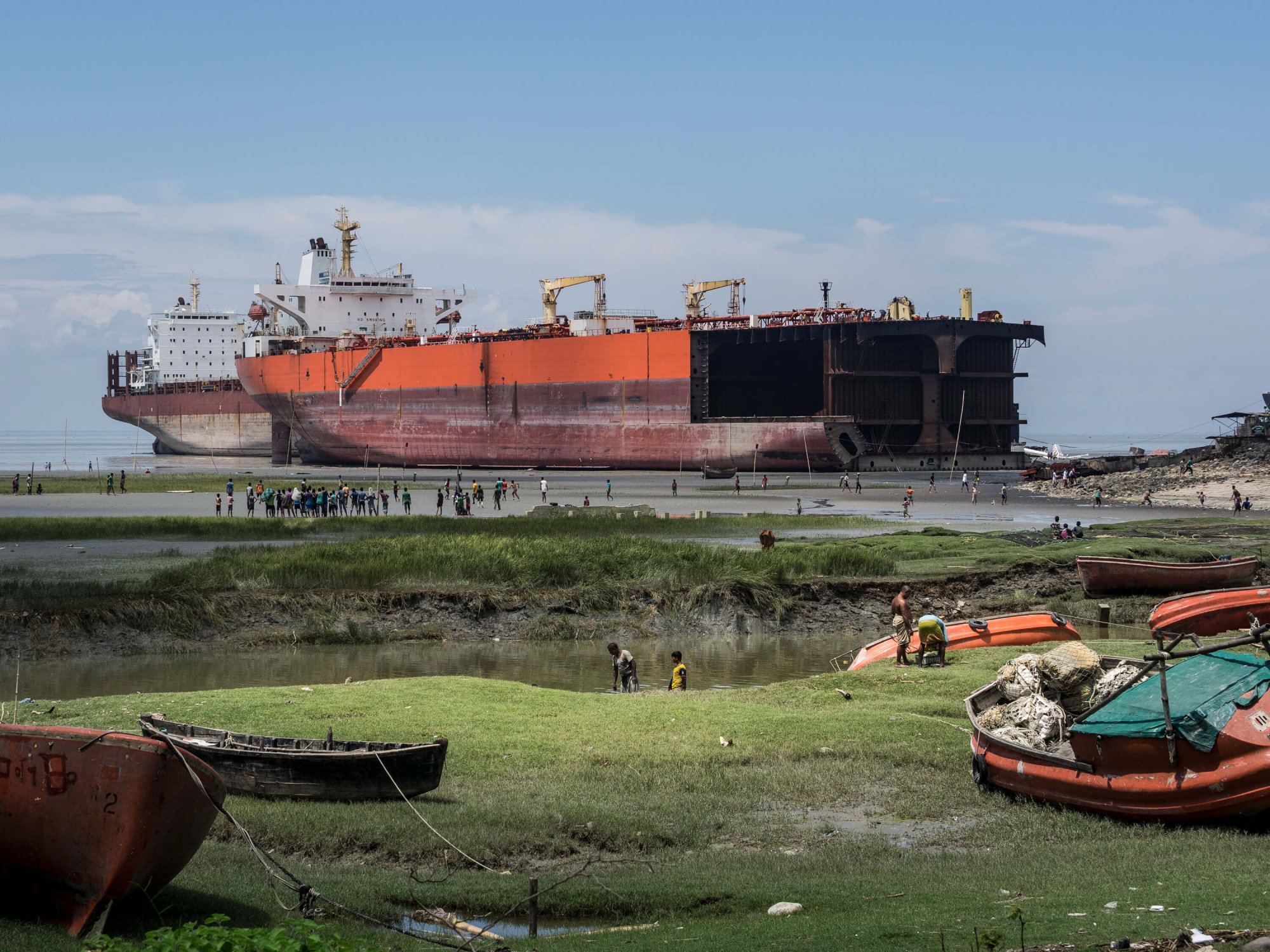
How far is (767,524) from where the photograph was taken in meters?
34.6

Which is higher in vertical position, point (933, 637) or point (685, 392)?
point (685, 392)

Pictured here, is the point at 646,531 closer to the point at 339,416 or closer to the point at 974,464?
the point at 974,464

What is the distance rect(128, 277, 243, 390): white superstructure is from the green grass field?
90.1 m

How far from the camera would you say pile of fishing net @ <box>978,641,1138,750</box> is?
10844 mm

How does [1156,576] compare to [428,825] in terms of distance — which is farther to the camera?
[1156,576]

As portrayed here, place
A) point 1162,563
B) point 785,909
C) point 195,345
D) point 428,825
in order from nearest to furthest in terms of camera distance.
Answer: point 785,909, point 428,825, point 1162,563, point 195,345

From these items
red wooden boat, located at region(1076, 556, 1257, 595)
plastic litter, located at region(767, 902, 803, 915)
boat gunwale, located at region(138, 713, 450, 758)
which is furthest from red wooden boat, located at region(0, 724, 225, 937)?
red wooden boat, located at region(1076, 556, 1257, 595)

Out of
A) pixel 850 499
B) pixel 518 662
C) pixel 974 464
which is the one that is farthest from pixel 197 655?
pixel 974 464

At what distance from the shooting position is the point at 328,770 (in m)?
9.77

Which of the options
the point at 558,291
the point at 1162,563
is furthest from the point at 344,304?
the point at 1162,563

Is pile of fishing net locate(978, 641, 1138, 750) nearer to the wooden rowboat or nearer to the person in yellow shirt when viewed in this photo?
the wooden rowboat

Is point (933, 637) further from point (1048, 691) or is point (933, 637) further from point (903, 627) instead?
point (1048, 691)

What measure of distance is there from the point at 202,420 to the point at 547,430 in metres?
38.8

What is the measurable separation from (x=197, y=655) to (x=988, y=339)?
49.4 meters
